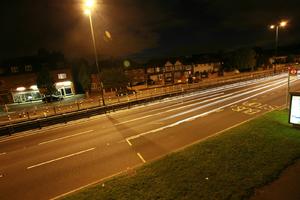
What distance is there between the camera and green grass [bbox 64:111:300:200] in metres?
5.38

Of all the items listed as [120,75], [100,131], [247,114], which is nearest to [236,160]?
[247,114]

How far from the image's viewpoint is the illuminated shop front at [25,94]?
144 feet

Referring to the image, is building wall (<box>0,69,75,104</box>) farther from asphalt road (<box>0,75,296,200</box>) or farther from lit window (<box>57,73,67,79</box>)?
asphalt road (<box>0,75,296,200</box>)

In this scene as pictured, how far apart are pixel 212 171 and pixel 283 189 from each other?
2.00m

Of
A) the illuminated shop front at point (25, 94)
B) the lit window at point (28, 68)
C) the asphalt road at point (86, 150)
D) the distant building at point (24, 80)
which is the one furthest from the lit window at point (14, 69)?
the asphalt road at point (86, 150)

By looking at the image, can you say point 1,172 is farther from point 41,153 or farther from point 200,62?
point 200,62

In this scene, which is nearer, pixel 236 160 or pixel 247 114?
pixel 236 160

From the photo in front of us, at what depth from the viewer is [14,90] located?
144 feet

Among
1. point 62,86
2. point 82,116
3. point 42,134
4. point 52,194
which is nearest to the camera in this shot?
point 52,194

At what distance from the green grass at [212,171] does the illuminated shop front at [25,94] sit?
1865 inches

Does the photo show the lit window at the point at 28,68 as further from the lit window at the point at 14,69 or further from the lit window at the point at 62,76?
the lit window at the point at 62,76

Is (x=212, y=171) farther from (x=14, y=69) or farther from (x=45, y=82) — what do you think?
(x=14, y=69)

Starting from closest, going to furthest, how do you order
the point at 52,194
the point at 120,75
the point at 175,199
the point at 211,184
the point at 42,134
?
the point at 175,199 < the point at 211,184 < the point at 52,194 < the point at 42,134 < the point at 120,75

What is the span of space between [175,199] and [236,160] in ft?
10.3
